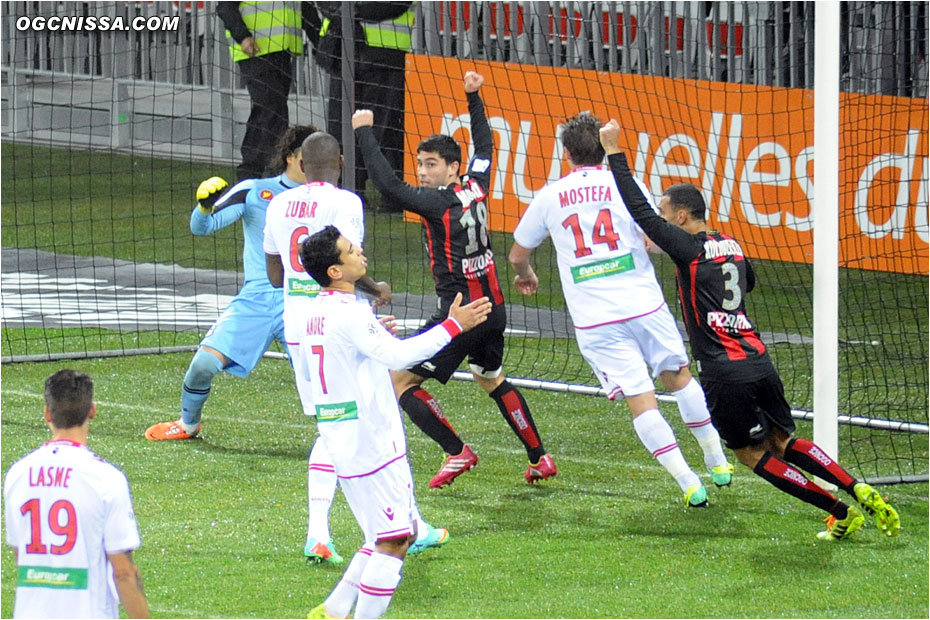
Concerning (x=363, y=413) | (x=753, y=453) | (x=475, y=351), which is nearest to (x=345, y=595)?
(x=363, y=413)

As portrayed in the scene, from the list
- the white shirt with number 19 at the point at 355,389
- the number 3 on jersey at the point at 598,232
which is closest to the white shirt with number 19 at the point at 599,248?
the number 3 on jersey at the point at 598,232

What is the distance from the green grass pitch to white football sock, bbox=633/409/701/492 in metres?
0.24

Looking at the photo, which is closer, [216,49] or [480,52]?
[480,52]

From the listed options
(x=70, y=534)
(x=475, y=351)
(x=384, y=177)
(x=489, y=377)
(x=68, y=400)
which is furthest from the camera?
(x=489, y=377)

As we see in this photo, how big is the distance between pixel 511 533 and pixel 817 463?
4.81ft

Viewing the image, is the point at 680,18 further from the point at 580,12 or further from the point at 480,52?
the point at 480,52

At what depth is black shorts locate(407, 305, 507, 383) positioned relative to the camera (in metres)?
7.60

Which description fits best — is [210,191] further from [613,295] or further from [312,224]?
[613,295]

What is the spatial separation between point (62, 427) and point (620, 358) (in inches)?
140

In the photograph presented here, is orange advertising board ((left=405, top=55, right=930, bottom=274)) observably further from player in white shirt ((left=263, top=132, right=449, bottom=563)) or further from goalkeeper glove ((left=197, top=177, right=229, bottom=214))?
player in white shirt ((left=263, top=132, right=449, bottom=563))

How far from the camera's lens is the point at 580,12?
50.7ft

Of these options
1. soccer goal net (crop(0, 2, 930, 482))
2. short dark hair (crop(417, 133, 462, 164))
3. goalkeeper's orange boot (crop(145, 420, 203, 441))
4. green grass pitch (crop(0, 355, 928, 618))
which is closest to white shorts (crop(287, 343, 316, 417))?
green grass pitch (crop(0, 355, 928, 618))

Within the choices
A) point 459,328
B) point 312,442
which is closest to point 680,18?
point 312,442

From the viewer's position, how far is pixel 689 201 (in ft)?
22.6
